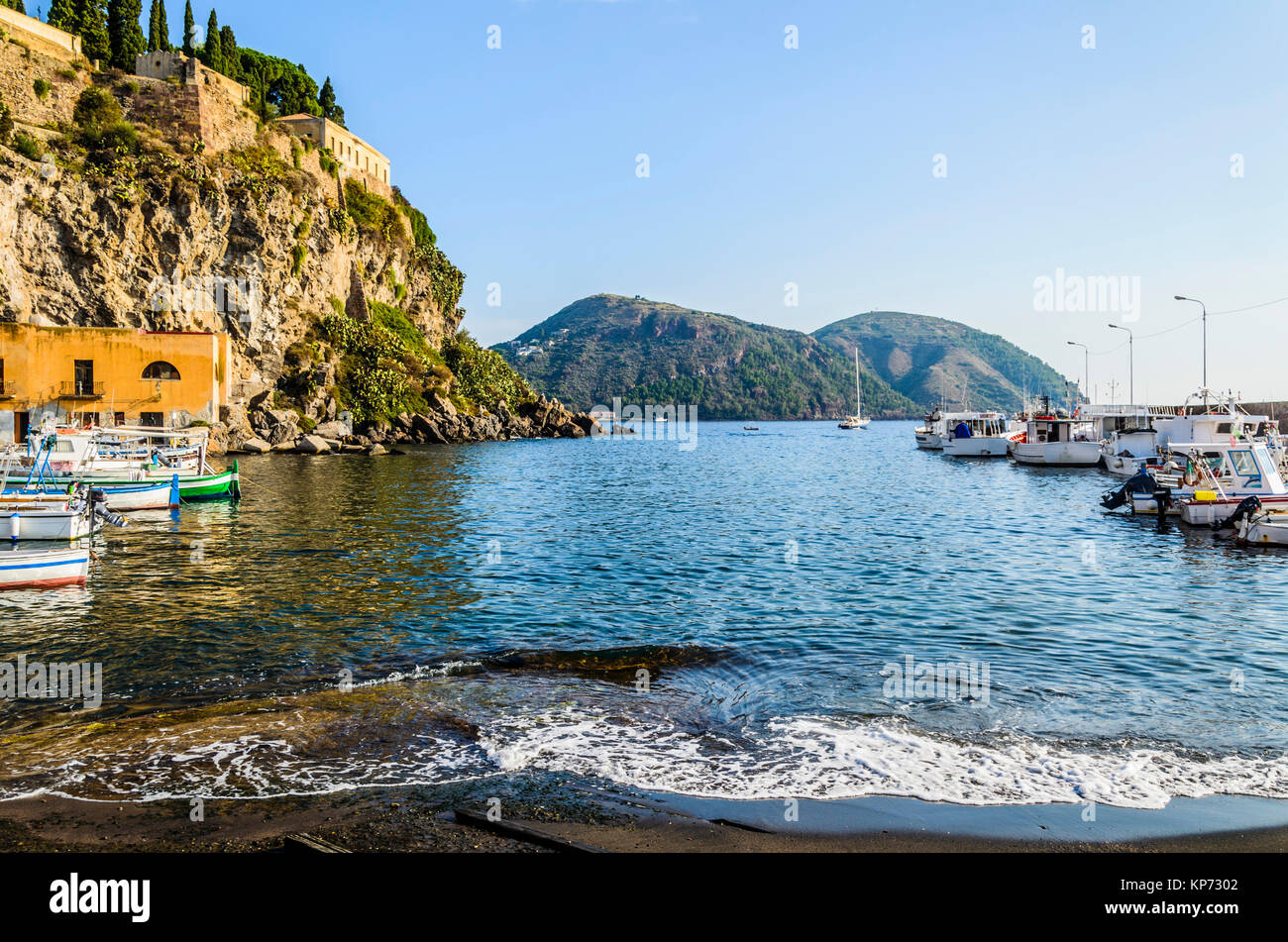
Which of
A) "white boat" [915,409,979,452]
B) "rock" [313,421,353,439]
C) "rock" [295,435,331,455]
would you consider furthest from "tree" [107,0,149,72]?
"white boat" [915,409,979,452]

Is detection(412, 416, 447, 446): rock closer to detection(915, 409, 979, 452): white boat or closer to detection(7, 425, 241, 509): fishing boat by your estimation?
detection(7, 425, 241, 509): fishing boat

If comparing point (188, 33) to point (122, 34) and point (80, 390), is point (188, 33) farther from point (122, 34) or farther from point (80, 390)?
point (80, 390)

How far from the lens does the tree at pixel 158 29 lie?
8462 centimetres

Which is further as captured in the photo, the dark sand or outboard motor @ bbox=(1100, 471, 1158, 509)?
outboard motor @ bbox=(1100, 471, 1158, 509)

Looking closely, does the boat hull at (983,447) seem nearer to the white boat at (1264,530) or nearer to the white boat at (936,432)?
the white boat at (936,432)

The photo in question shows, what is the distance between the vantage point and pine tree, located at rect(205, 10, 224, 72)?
3561 inches

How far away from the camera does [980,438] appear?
77.2 metres

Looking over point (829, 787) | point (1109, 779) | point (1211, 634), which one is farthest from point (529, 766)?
point (1211, 634)

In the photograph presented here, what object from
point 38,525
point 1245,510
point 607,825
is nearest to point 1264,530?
point 1245,510

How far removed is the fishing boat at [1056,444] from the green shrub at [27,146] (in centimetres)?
8345

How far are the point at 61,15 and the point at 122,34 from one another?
5.04 meters

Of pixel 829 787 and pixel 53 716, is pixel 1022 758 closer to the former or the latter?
pixel 829 787

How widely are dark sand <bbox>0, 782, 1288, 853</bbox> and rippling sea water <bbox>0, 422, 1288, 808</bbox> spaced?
40 centimetres
